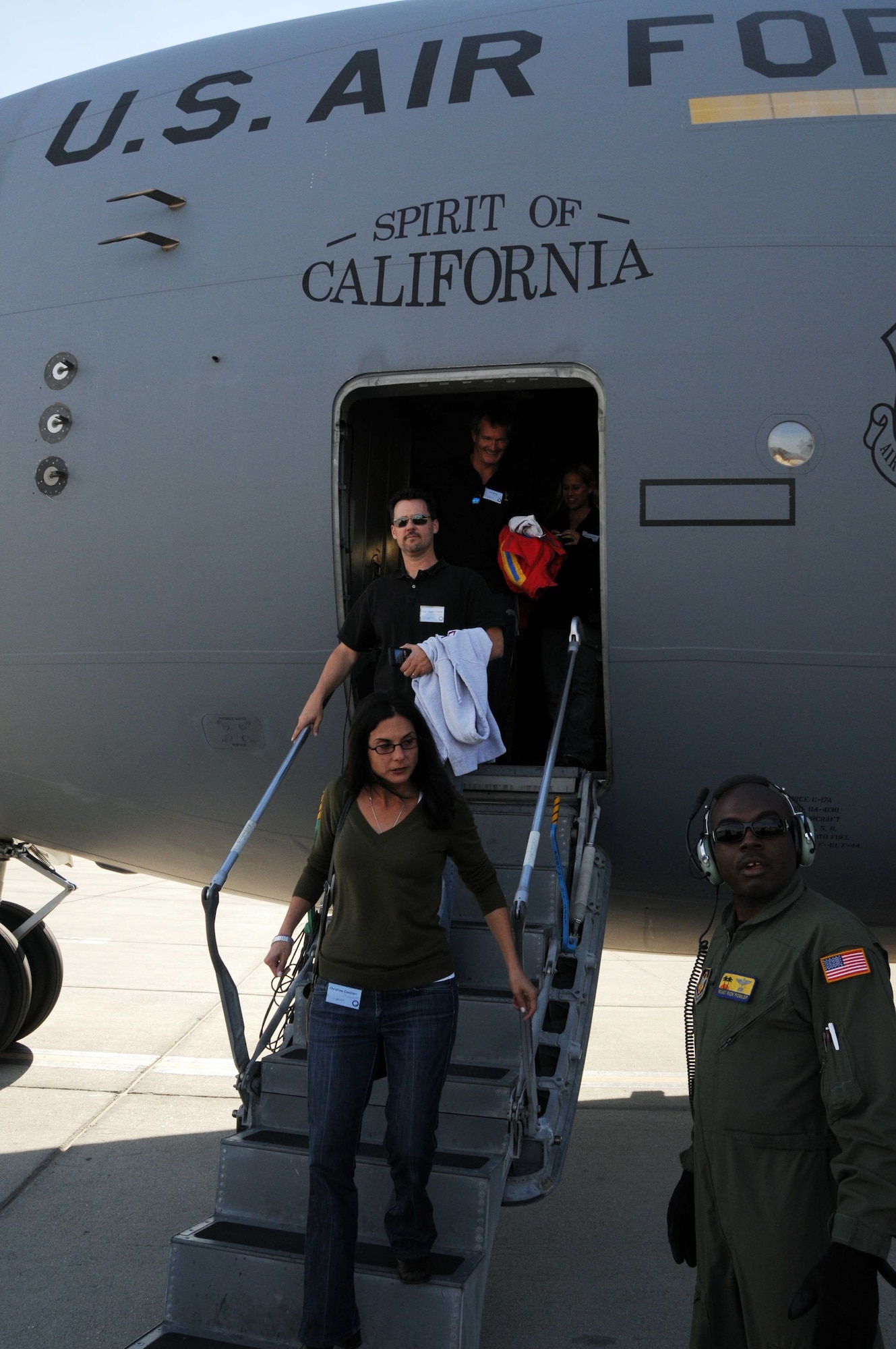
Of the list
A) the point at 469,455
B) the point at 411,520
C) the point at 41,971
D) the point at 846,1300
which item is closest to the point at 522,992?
the point at 846,1300

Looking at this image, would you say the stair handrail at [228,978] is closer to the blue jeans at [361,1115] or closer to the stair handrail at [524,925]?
the blue jeans at [361,1115]

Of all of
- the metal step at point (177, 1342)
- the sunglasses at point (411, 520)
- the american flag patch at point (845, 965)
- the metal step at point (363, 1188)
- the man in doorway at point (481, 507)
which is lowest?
the metal step at point (177, 1342)

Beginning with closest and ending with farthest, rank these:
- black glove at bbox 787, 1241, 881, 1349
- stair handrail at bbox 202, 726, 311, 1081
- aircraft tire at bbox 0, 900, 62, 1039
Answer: black glove at bbox 787, 1241, 881, 1349 → stair handrail at bbox 202, 726, 311, 1081 → aircraft tire at bbox 0, 900, 62, 1039

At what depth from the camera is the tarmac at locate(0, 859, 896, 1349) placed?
15.7ft

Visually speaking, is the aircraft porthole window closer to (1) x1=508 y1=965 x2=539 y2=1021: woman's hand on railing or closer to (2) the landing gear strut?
(1) x1=508 y1=965 x2=539 y2=1021: woman's hand on railing

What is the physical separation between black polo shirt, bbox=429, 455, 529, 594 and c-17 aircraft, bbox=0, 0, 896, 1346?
391mm

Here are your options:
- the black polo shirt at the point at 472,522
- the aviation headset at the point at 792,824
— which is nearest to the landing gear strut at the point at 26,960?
the black polo shirt at the point at 472,522

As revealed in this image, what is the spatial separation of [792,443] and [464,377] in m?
1.35

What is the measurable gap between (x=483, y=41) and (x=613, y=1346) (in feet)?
18.3

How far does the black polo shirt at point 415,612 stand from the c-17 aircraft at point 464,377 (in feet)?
1.08

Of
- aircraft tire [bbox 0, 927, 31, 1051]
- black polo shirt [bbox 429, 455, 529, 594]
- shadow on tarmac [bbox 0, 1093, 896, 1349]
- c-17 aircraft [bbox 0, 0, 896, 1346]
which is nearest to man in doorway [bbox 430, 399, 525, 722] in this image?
black polo shirt [bbox 429, 455, 529, 594]

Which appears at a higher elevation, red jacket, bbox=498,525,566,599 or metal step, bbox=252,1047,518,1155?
red jacket, bbox=498,525,566,599

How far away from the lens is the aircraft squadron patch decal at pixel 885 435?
455cm

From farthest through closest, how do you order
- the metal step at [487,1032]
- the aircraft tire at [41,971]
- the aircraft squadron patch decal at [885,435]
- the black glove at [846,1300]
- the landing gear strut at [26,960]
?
the aircraft tire at [41,971] < the landing gear strut at [26,960] < the aircraft squadron patch decal at [885,435] < the metal step at [487,1032] < the black glove at [846,1300]
